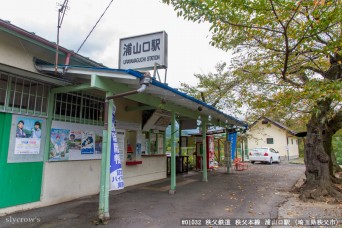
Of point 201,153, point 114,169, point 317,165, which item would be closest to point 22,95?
point 114,169

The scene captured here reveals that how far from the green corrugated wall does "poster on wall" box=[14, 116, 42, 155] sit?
217 millimetres

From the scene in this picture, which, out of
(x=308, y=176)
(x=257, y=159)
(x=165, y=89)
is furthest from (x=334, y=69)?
(x=257, y=159)

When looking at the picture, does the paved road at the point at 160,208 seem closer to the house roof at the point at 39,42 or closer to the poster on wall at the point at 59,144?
the poster on wall at the point at 59,144

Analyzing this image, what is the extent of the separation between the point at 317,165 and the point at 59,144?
819 centimetres

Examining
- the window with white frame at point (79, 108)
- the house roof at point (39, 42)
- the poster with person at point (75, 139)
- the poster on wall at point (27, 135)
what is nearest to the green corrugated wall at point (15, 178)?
the poster on wall at point (27, 135)

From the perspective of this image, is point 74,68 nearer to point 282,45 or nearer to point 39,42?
point 39,42

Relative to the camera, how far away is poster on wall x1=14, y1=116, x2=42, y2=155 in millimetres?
5621

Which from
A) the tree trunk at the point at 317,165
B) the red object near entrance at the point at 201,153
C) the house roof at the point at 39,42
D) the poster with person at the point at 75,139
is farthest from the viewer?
the red object near entrance at the point at 201,153

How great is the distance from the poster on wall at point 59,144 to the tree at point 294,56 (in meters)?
4.28

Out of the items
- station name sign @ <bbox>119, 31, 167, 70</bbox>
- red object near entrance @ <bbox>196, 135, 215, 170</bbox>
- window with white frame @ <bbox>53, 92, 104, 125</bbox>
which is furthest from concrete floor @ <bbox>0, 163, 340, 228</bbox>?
red object near entrance @ <bbox>196, 135, 215, 170</bbox>

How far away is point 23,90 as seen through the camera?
5832mm

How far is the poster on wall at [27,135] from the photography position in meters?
5.62

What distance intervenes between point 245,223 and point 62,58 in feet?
19.2

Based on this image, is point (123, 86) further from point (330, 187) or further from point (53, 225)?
point (330, 187)
